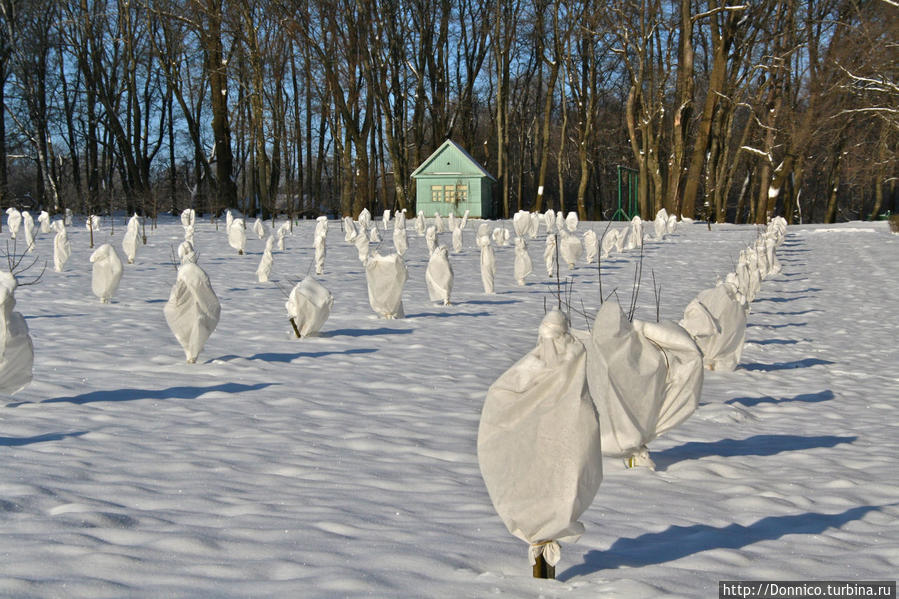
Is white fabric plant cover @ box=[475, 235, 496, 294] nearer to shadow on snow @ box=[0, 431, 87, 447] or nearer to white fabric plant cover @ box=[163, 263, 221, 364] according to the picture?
white fabric plant cover @ box=[163, 263, 221, 364]

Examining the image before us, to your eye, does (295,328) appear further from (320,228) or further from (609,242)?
(609,242)

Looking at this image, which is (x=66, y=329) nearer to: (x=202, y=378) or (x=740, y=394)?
(x=202, y=378)

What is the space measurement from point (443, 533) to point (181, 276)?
438 centimetres

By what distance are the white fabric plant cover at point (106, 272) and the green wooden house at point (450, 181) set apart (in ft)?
76.6

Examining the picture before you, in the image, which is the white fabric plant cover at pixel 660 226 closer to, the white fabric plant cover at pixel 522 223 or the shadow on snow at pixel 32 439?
the white fabric plant cover at pixel 522 223

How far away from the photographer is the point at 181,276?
23.8 feet

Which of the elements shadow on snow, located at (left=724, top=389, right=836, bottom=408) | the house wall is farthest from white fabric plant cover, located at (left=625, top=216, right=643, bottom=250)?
shadow on snow, located at (left=724, top=389, right=836, bottom=408)

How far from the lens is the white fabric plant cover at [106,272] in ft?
37.0

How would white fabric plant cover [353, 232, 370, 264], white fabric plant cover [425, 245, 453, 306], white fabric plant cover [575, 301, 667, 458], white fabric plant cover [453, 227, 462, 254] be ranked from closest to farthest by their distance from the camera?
white fabric plant cover [575, 301, 667, 458], white fabric plant cover [425, 245, 453, 306], white fabric plant cover [353, 232, 370, 264], white fabric plant cover [453, 227, 462, 254]

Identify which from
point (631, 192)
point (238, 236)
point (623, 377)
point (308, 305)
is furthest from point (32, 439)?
point (631, 192)

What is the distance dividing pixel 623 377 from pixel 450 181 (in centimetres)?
3045

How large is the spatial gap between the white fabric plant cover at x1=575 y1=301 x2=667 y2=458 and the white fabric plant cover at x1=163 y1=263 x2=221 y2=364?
3.88 m

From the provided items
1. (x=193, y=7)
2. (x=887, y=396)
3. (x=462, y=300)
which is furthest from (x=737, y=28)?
(x=887, y=396)

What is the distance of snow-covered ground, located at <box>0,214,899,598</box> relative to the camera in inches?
127
